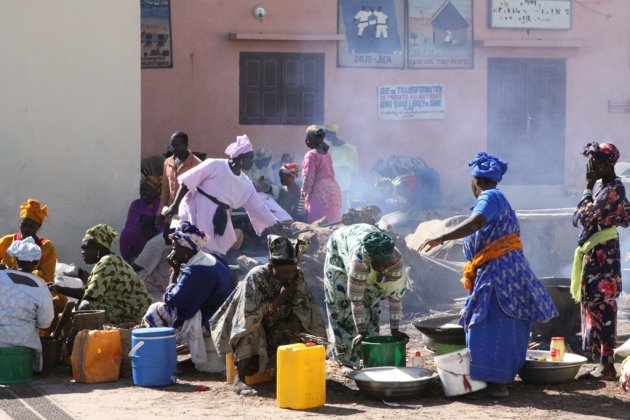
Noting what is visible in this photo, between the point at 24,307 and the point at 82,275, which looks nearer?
the point at 24,307

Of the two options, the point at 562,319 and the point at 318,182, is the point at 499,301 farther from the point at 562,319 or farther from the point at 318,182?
the point at 318,182

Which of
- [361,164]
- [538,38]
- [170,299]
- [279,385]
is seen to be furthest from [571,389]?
[538,38]

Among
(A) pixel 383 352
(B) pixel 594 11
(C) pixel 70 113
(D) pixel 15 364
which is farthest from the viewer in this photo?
(B) pixel 594 11

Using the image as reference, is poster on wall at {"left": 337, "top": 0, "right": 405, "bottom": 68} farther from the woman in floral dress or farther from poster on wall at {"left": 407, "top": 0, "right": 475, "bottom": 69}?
the woman in floral dress

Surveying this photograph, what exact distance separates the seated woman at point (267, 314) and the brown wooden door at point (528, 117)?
35.4ft

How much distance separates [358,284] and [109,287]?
2349 mm

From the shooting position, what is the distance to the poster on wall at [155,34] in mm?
16609

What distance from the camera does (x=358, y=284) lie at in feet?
24.8

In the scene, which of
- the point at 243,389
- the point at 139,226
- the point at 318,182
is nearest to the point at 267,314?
the point at 243,389

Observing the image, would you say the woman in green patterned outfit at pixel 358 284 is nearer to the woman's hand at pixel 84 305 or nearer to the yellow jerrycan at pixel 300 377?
the yellow jerrycan at pixel 300 377

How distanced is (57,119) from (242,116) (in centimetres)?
549

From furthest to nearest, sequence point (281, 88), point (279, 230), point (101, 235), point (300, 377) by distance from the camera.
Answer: point (281, 88), point (279, 230), point (101, 235), point (300, 377)

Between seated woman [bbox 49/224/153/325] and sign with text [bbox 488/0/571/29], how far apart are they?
1029 centimetres

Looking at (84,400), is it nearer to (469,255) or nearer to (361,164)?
(469,255)
